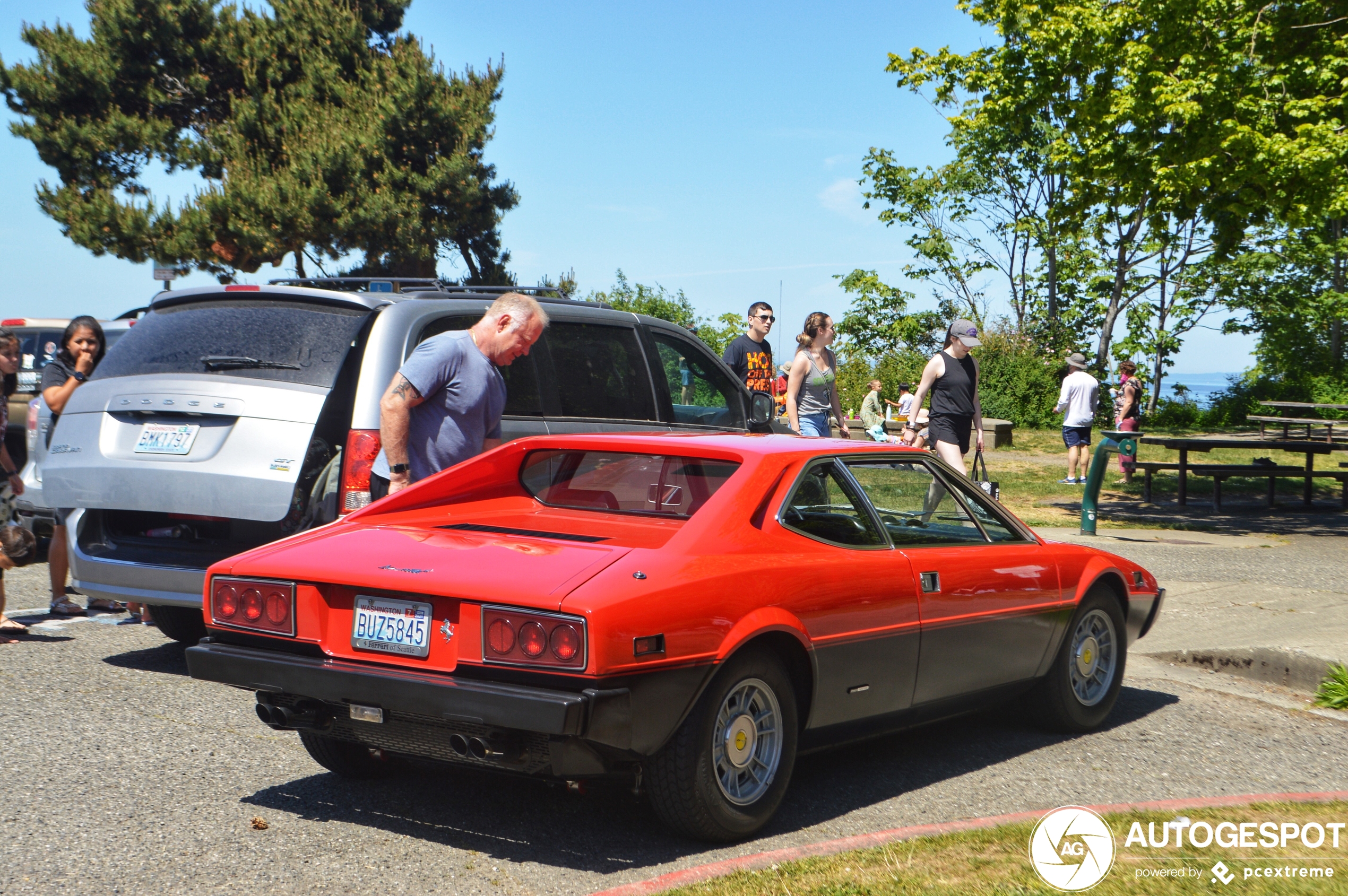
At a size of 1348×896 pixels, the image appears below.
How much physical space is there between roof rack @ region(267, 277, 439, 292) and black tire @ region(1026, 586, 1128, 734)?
12.6 ft

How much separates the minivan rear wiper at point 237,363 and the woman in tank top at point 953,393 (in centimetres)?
608

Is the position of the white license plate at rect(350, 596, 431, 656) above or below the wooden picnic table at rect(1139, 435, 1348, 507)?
below

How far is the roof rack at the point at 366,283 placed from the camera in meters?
7.06

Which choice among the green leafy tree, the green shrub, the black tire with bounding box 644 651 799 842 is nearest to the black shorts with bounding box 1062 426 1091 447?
the green shrub

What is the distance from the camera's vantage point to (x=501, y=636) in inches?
147

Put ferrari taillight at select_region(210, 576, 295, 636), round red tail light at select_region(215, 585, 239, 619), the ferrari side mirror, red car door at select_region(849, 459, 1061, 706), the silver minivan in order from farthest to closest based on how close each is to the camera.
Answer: the ferrari side mirror
the silver minivan
red car door at select_region(849, 459, 1061, 706)
round red tail light at select_region(215, 585, 239, 619)
ferrari taillight at select_region(210, 576, 295, 636)

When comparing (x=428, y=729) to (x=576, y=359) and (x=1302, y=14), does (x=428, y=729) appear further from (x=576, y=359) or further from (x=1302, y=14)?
(x=1302, y=14)

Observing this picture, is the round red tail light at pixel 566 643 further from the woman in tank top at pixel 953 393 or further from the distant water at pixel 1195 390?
the distant water at pixel 1195 390

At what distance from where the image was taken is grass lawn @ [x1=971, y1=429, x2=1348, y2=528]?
48.3 ft

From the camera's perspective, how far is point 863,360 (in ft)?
125

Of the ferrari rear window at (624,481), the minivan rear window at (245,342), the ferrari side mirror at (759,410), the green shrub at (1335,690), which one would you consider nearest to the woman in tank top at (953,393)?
the ferrari side mirror at (759,410)

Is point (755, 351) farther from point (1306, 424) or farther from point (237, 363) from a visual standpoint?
point (1306, 424)

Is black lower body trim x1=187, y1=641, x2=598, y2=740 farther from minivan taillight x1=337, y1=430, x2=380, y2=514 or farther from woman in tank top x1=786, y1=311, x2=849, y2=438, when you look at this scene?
woman in tank top x1=786, y1=311, x2=849, y2=438

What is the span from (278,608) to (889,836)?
6.89 ft
